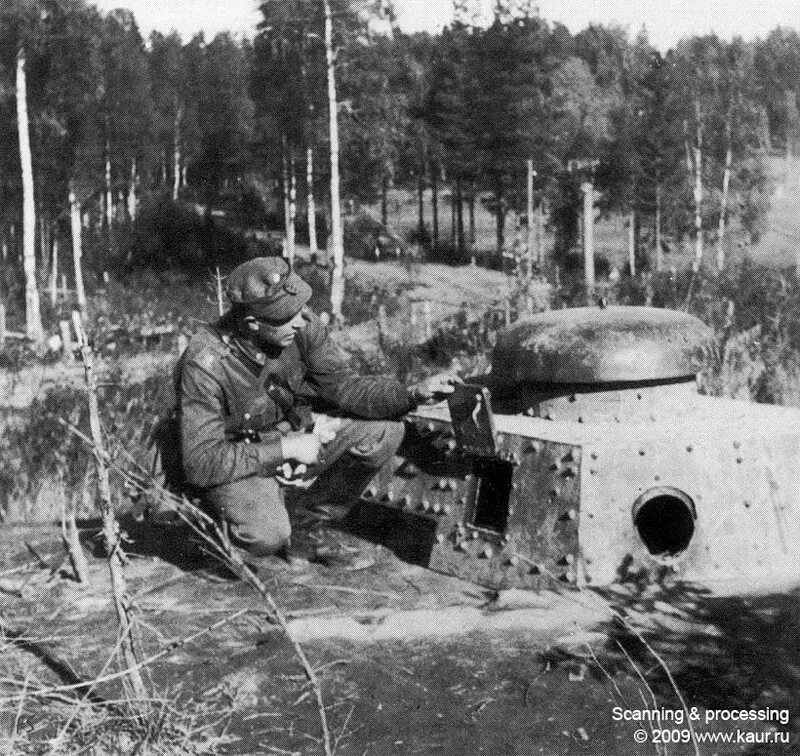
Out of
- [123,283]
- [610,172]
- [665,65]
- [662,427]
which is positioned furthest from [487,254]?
[662,427]

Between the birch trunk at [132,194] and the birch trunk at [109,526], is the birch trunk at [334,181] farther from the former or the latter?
the birch trunk at [109,526]

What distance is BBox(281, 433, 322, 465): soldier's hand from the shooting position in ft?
17.3

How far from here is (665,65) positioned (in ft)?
134

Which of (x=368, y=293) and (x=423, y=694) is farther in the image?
(x=368, y=293)

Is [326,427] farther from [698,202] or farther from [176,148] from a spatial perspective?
[176,148]

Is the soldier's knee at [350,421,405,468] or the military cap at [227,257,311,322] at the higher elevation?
the military cap at [227,257,311,322]

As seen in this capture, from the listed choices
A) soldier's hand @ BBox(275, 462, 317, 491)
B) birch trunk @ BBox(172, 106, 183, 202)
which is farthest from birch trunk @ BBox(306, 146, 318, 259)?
soldier's hand @ BBox(275, 462, 317, 491)

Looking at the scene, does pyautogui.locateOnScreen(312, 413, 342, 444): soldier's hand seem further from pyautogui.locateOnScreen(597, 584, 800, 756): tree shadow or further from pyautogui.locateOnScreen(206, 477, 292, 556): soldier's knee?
pyautogui.locateOnScreen(597, 584, 800, 756): tree shadow

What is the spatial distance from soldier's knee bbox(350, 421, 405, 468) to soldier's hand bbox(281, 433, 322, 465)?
387mm

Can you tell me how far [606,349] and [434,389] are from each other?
84 centimetres

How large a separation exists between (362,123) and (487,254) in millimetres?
18559

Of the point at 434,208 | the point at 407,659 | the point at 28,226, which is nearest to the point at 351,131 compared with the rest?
the point at 28,226

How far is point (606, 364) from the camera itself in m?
5.49

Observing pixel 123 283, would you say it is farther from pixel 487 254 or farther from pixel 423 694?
pixel 423 694
